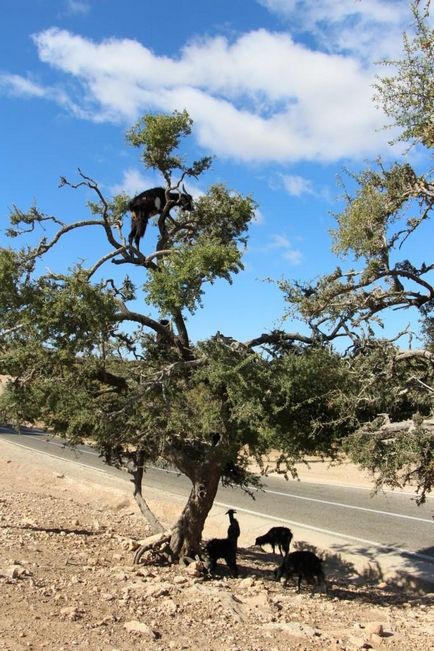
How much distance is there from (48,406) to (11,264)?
305 centimetres

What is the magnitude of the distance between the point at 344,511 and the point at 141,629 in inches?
562

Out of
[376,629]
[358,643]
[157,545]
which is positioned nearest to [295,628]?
[358,643]

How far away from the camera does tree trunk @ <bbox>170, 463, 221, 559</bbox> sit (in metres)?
11.0

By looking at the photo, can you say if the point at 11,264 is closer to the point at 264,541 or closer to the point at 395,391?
the point at 395,391

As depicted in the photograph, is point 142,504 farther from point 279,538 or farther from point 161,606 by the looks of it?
point 161,606

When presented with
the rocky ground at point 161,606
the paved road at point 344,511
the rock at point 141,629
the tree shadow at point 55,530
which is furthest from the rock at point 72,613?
the paved road at point 344,511

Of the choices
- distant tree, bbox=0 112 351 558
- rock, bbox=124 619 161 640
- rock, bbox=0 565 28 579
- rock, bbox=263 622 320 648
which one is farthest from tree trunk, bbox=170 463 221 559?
rock, bbox=124 619 161 640

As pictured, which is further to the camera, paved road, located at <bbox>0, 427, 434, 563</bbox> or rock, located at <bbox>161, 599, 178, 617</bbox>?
paved road, located at <bbox>0, 427, 434, 563</bbox>

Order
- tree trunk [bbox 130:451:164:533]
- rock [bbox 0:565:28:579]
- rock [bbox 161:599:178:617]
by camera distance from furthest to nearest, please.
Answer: tree trunk [bbox 130:451:164:533] < rock [bbox 0:565:28:579] < rock [bbox 161:599:178:617]

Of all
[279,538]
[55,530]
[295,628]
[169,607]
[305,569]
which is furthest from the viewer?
[279,538]

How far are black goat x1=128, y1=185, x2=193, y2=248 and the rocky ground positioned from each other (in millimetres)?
4732

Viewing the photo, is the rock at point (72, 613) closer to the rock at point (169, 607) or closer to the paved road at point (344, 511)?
the rock at point (169, 607)

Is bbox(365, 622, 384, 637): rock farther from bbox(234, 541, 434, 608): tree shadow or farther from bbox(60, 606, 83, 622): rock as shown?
bbox(60, 606, 83, 622): rock

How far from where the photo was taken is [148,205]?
941cm
